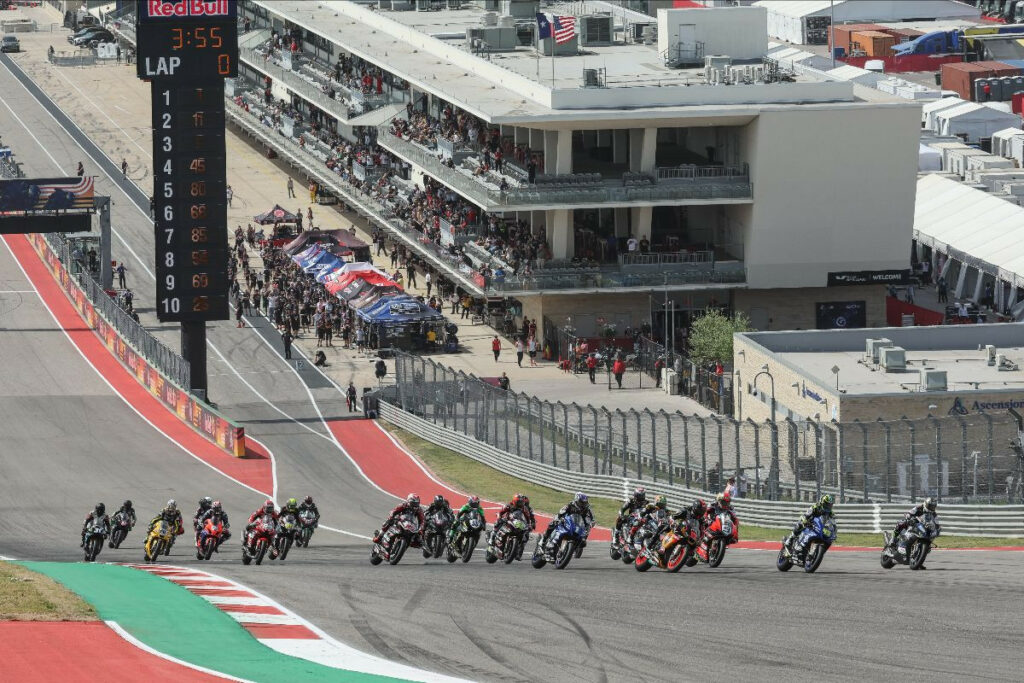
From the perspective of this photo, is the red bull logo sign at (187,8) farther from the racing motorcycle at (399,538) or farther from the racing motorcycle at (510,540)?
the racing motorcycle at (510,540)

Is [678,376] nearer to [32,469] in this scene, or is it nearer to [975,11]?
[32,469]

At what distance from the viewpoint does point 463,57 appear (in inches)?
3839

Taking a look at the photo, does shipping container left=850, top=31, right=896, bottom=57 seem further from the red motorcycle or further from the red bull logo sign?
the red motorcycle

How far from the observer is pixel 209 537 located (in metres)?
45.7

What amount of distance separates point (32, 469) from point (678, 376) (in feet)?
73.7

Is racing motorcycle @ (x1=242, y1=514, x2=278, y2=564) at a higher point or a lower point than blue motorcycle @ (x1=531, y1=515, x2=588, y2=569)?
lower

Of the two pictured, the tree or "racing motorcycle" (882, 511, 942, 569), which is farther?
the tree

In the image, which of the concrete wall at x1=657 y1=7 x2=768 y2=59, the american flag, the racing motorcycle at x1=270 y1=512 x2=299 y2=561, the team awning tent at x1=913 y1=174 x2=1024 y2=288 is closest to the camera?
the racing motorcycle at x1=270 y1=512 x2=299 y2=561

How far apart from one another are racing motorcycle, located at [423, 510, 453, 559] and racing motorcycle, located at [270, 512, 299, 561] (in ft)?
9.36

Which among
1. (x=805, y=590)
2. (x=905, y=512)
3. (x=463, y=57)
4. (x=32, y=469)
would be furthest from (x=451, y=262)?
(x=805, y=590)

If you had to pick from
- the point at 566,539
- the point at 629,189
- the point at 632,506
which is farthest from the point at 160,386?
the point at 632,506

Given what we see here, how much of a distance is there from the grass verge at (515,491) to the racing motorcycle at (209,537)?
11.3m

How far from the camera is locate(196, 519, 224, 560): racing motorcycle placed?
4569cm

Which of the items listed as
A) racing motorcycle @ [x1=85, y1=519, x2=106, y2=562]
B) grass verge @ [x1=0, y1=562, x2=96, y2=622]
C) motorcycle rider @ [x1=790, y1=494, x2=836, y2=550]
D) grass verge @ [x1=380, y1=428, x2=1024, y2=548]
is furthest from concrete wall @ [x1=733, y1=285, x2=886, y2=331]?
grass verge @ [x1=0, y1=562, x2=96, y2=622]
